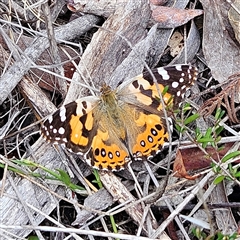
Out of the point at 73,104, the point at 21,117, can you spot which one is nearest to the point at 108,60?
the point at 73,104

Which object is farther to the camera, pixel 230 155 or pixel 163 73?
pixel 163 73

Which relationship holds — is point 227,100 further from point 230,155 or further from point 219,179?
point 219,179

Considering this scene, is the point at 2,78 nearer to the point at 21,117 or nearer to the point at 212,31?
the point at 21,117

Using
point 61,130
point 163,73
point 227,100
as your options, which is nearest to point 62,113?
point 61,130

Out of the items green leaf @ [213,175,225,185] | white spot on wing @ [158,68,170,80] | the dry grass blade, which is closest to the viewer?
green leaf @ [213,175,225,185]

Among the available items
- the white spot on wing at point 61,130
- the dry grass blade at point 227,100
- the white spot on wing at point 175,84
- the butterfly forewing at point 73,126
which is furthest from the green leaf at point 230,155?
the white spot on wing at point 61,130

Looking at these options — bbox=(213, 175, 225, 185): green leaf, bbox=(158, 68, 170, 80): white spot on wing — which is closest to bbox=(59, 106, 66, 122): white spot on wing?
bbox=(158, 68, 170, 80): white spot on wing

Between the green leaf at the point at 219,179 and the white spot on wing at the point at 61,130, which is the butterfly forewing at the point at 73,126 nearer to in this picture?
the white spot on wing at the point at 61,130

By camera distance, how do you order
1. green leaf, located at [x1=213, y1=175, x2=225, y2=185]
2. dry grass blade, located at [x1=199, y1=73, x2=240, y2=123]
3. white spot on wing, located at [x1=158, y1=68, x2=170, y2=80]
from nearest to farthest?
green leaf, located at [x1=213, y1=175, x2=225, y2=185]
dry grass blade, located at [x1=199, y1=73, x2=240, y2=123]
white spot on wing, located at [x1=158, y1=68, x2=170, y2=80]

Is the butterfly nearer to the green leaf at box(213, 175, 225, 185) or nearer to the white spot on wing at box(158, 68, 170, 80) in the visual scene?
the white spot on wing at box(158, 68, 170, 80)
